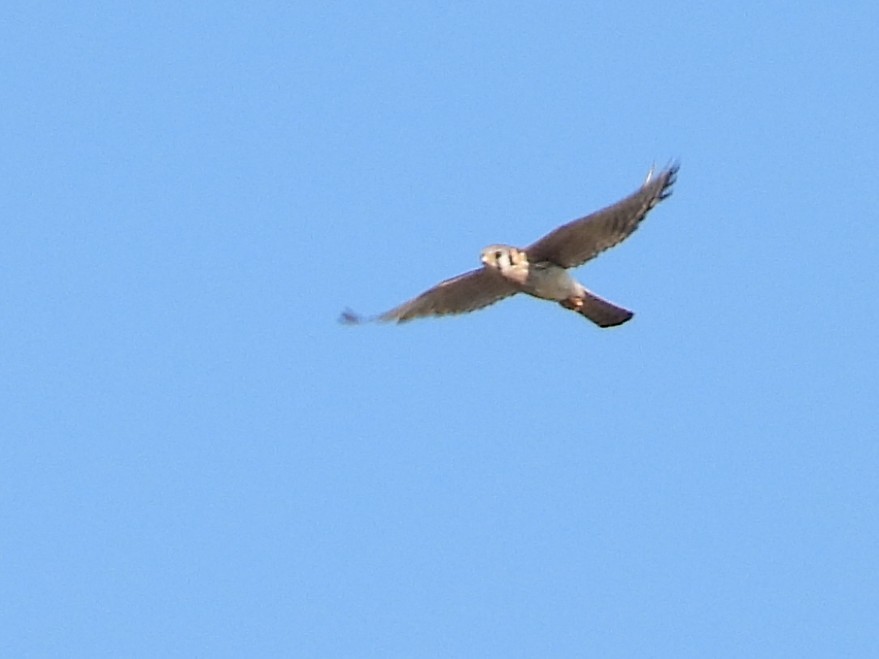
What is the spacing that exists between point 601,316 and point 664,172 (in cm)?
160

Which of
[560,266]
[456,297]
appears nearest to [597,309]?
[560,266]

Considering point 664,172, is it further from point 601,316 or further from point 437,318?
point 437,318

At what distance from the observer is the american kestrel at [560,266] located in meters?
18.7

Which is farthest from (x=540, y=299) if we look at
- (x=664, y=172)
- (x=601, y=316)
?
(x=664, y=172)

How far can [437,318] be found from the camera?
67.7ft

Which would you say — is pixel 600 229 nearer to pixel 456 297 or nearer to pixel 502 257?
pixel 502 257

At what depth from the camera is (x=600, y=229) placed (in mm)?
18938

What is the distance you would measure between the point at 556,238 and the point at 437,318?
6.54 ft

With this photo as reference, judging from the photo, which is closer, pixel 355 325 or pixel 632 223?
pixel 632 223

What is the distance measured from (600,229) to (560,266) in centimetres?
60

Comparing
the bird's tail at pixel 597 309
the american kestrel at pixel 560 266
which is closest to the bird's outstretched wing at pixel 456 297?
the american kestrel at pixel 560 266

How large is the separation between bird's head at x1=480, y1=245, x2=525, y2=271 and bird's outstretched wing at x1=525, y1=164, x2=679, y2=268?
84 millimetres

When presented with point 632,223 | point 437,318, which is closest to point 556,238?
point 632,223

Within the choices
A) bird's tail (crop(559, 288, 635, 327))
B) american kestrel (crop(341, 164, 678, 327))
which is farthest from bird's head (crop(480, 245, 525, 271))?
bird's tail (crop(559, 288, 635, 327))
